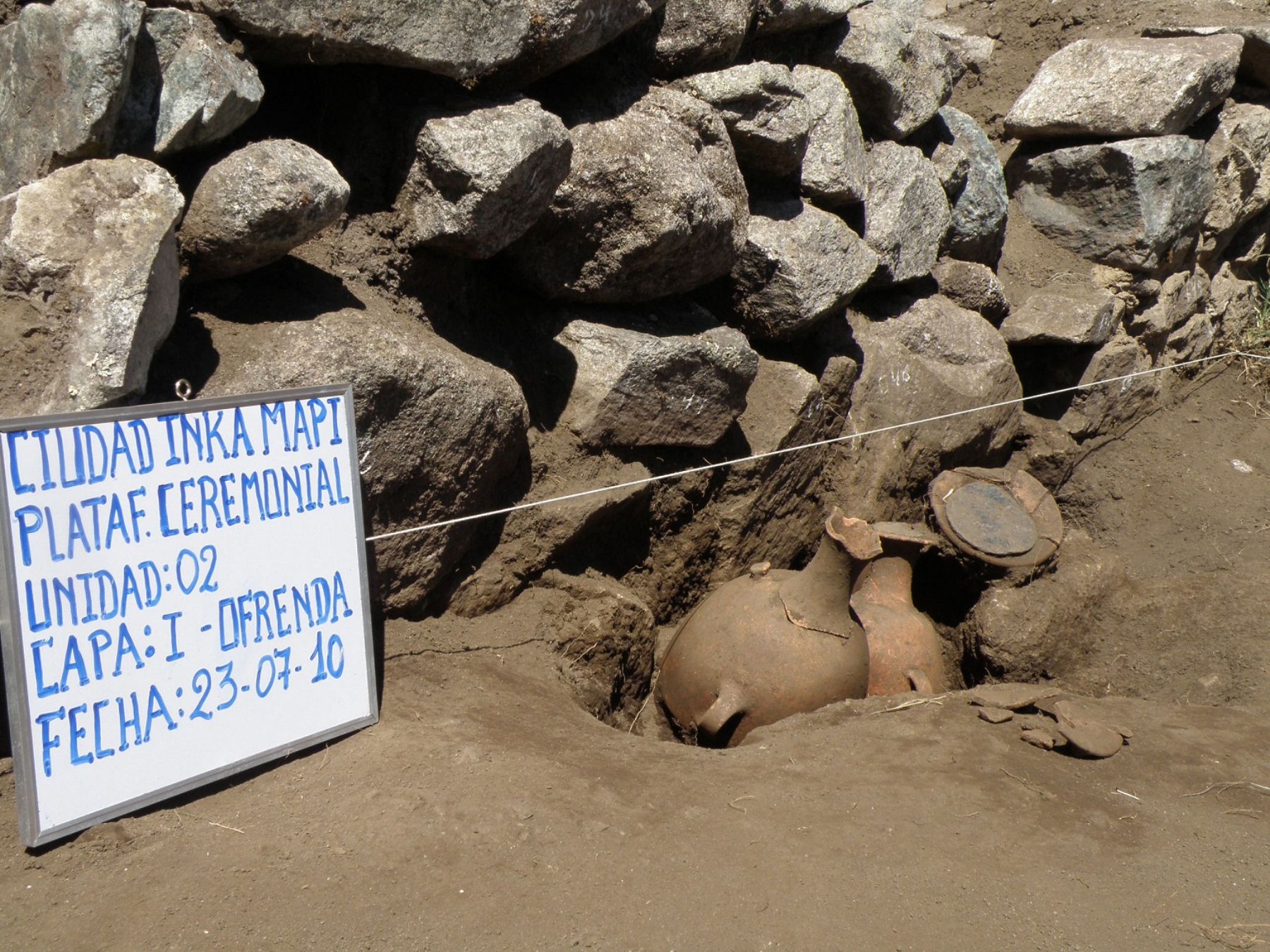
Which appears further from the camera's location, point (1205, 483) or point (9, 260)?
point (1205, 483)

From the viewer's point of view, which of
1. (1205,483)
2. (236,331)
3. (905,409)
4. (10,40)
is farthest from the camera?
(1205,483)

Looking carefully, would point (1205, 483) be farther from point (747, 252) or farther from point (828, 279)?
point (747, 252)

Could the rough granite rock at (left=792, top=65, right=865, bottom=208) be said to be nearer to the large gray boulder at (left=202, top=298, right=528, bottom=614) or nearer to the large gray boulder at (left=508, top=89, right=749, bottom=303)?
the large gray boulder at (left=508, top=89, right=749, bottom=303)

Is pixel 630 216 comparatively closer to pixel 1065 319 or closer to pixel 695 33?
pixel 695 33

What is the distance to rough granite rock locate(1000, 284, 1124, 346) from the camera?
16.3 ft

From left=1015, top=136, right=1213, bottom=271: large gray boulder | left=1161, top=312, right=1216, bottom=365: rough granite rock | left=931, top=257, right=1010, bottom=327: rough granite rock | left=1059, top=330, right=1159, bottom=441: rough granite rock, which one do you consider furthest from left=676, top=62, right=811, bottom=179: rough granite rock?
left=1161, top=312, right=1216, bottom=365: rough granite rock

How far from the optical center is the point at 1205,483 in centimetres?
500

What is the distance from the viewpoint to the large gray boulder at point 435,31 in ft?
8.32

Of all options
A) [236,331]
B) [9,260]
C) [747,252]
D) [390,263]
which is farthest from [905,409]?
[9,260]

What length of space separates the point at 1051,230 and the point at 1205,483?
4.64 feet

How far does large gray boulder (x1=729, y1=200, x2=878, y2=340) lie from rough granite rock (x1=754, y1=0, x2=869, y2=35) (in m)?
0.69

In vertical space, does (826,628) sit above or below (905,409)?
below

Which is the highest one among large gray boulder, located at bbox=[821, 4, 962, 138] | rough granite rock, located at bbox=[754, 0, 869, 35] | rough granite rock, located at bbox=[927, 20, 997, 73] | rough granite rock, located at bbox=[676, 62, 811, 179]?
rough granite rock, located at bbox=[927, 20, 997, 73]

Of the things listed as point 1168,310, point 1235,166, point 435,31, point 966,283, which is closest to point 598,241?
point 435,31
